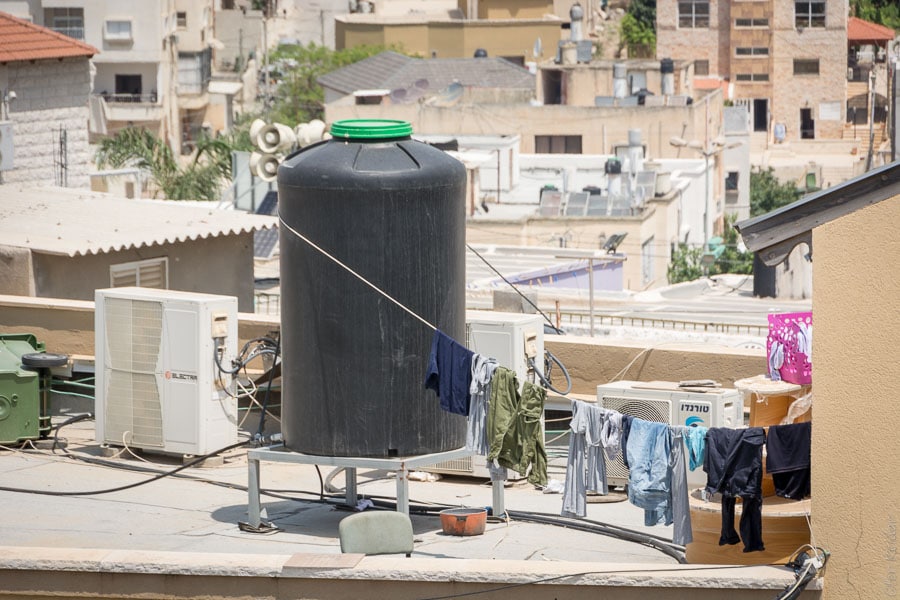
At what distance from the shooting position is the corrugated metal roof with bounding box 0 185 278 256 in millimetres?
16797

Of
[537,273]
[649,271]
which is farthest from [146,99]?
[537,273]

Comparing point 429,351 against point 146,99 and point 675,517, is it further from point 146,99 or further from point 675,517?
point 146,99

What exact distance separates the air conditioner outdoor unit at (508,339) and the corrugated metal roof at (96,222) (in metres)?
5.91

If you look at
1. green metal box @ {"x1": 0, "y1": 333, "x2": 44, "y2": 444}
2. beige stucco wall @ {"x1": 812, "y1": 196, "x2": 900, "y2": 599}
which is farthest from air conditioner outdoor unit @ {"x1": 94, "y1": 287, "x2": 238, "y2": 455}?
beige stucco wall @ {"x1": 812, "y1": 196, "x2": 900, "y2": 599}

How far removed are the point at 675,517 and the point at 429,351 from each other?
212 cm

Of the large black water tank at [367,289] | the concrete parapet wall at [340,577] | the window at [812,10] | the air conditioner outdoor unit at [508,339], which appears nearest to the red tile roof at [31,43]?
the air conditioner outdoor unit at [508,339]

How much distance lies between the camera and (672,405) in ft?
38.2

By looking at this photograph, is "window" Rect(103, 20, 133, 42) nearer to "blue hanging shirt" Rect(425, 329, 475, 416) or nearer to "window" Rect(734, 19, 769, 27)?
"window" Rect(734, 19, 769, 27)

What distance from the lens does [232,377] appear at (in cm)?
1271

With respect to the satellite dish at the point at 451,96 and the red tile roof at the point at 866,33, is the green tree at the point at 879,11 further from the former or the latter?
the satellite dish at the point at 451,96

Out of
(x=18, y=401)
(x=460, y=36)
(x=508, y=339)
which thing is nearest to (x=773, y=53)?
(x=460, y=36)

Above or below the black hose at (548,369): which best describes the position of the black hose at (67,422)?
below

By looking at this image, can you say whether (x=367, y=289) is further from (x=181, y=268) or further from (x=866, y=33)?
(x=866, y=33)

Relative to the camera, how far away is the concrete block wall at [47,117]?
83.4 ft
